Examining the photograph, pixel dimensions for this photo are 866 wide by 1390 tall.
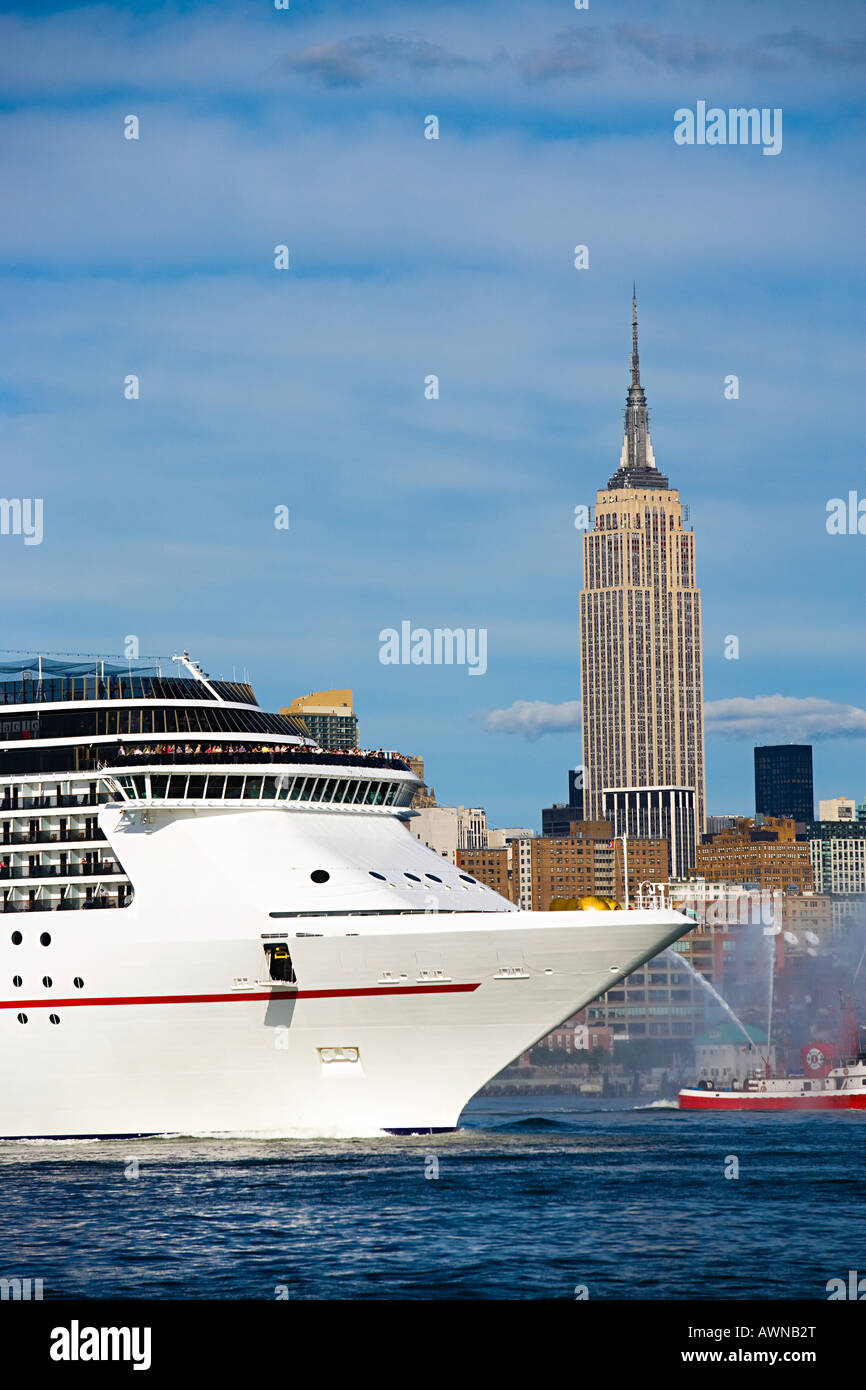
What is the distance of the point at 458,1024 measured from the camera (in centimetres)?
4850

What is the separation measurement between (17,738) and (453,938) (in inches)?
609

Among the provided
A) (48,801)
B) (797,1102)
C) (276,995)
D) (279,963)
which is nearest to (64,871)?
(48,801)

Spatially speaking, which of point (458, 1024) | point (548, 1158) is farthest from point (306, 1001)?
point (548, 1158)

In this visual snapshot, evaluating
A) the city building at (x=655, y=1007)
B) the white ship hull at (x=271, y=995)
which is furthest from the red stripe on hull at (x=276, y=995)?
the city building at (x=655, y=1007)

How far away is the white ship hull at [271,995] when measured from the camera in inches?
1891

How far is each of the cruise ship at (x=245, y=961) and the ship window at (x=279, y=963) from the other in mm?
60

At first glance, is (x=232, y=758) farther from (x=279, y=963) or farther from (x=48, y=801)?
(x=279, y=963)

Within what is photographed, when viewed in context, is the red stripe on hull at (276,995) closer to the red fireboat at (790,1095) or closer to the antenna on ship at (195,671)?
the antenna on ship at (195,671)

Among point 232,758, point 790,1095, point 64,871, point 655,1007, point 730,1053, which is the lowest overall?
Result: point 730,1053

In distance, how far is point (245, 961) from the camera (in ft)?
158

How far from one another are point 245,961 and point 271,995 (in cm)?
117

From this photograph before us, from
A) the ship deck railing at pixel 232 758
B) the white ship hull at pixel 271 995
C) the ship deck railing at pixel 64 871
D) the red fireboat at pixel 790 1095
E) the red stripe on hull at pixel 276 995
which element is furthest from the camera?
the red fireboat at pixel 790 1095

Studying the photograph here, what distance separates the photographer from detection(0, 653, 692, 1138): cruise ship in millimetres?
48125
